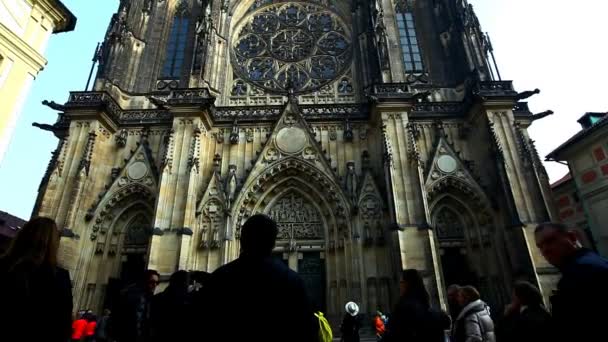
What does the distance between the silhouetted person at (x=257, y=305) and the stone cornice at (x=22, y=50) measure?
35.1 ft

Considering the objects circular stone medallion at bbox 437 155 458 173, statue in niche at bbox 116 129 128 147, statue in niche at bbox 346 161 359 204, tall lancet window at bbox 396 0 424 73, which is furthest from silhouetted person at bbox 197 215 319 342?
tall lancet window at bbox 396 0 424 73

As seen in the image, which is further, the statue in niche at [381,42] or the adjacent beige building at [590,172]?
the adjacent beige building at [590,172]

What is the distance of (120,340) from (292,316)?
11.5 feet

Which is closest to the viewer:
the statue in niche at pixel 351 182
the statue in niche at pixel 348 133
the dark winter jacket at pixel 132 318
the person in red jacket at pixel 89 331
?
the dark winter jacket at pixel 132 318

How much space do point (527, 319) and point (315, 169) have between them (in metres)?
10.8

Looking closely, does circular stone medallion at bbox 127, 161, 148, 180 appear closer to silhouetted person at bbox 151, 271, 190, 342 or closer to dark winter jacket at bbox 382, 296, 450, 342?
silhouetted person at bbox 151, 271, 190, 342

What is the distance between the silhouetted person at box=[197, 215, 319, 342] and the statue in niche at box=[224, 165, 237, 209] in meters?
11.4

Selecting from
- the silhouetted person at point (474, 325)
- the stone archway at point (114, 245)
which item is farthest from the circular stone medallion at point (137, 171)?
the silhouetted person at point (474, 325)

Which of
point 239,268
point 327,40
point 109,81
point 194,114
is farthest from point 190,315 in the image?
point 327,40

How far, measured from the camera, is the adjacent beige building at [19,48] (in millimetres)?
8711

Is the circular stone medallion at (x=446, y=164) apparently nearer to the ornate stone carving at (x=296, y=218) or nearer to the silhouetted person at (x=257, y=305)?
the ornate stone carving at (x=296, y=218)

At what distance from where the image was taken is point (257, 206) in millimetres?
13688

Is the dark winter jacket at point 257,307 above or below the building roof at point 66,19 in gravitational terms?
below

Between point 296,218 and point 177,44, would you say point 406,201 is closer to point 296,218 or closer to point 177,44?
point 296,218
